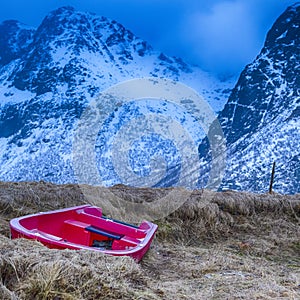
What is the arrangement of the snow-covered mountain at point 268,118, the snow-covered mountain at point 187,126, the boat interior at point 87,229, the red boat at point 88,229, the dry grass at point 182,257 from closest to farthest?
the dry grass at point 182,257 → the red boat at point 88,229 → the boat interior at point 87,229 → the snow-covered mountain at point 268,118 → the snow-covered mountain at point 187,126

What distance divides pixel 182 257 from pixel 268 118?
364 feet

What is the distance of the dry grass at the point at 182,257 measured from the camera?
3.18m

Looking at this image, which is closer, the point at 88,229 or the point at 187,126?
the point at 88,229

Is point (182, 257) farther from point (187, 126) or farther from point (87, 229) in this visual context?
point (187, 126)

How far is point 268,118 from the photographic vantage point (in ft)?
367

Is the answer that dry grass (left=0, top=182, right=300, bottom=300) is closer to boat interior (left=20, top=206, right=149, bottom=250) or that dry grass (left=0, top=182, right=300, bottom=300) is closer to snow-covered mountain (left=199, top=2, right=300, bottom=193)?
boat interior (left=20, top=206, right=149, bottom=250)

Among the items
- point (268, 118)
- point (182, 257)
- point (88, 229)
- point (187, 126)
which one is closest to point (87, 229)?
point (88, 229)

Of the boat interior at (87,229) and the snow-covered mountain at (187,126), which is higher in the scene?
the snow-covered mountain at (187,126)

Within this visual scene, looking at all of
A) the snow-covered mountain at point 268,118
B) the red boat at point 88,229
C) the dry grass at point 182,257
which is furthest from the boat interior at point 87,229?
the snow-covered mountain at point 268,118

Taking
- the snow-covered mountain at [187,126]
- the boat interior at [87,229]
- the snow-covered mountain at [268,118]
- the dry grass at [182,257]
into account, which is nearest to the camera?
the dry grass at [182,257]

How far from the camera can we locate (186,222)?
8219mm

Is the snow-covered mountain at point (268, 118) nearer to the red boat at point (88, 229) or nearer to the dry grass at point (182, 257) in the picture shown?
the dry grass at point (182, 257)

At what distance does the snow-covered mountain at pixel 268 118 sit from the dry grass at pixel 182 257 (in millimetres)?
49535

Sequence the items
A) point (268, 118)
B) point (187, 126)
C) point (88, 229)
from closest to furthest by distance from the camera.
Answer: point (88, 229)
point (268, 118)
point (187, 126)
